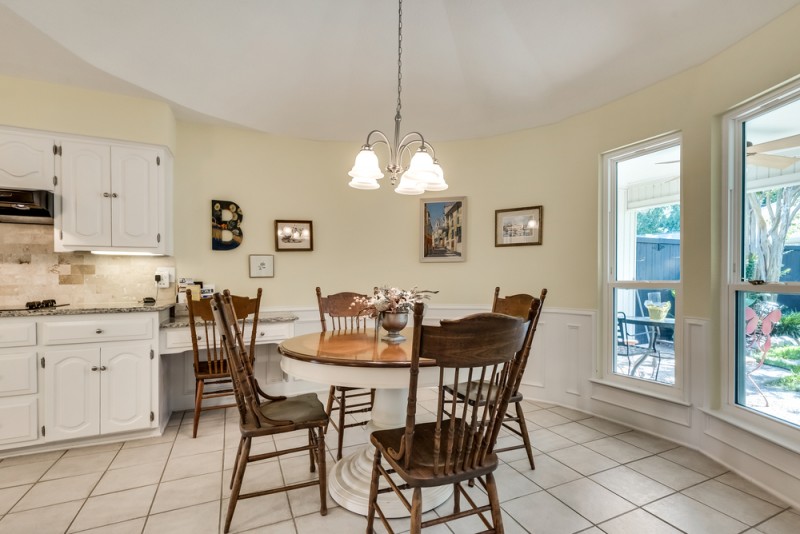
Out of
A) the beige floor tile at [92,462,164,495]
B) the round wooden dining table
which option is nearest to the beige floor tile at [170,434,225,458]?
the beige floor tile at [92,462,164,495]

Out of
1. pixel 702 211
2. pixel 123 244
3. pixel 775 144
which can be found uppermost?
pixel 775 144

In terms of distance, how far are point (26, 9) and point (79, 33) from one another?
0.29 metres

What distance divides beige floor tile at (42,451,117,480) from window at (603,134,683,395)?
3.79 metres

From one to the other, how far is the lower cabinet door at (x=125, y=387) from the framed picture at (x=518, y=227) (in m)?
3.22

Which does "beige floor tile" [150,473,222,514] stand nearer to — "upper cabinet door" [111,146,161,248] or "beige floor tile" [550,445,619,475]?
"upper cabinet door" [111,146,161,248]

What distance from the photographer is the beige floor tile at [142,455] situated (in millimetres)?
2475

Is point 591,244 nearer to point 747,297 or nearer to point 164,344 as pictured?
point 747,297

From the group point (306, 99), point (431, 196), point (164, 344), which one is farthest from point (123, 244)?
point (431, 196)

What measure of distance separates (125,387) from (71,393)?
0.31 meters

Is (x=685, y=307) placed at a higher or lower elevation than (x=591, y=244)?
lower

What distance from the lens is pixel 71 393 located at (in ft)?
8.66

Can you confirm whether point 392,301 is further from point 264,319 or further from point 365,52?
point 365,52

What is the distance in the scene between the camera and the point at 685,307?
276 cm

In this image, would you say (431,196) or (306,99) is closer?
(306,99)
